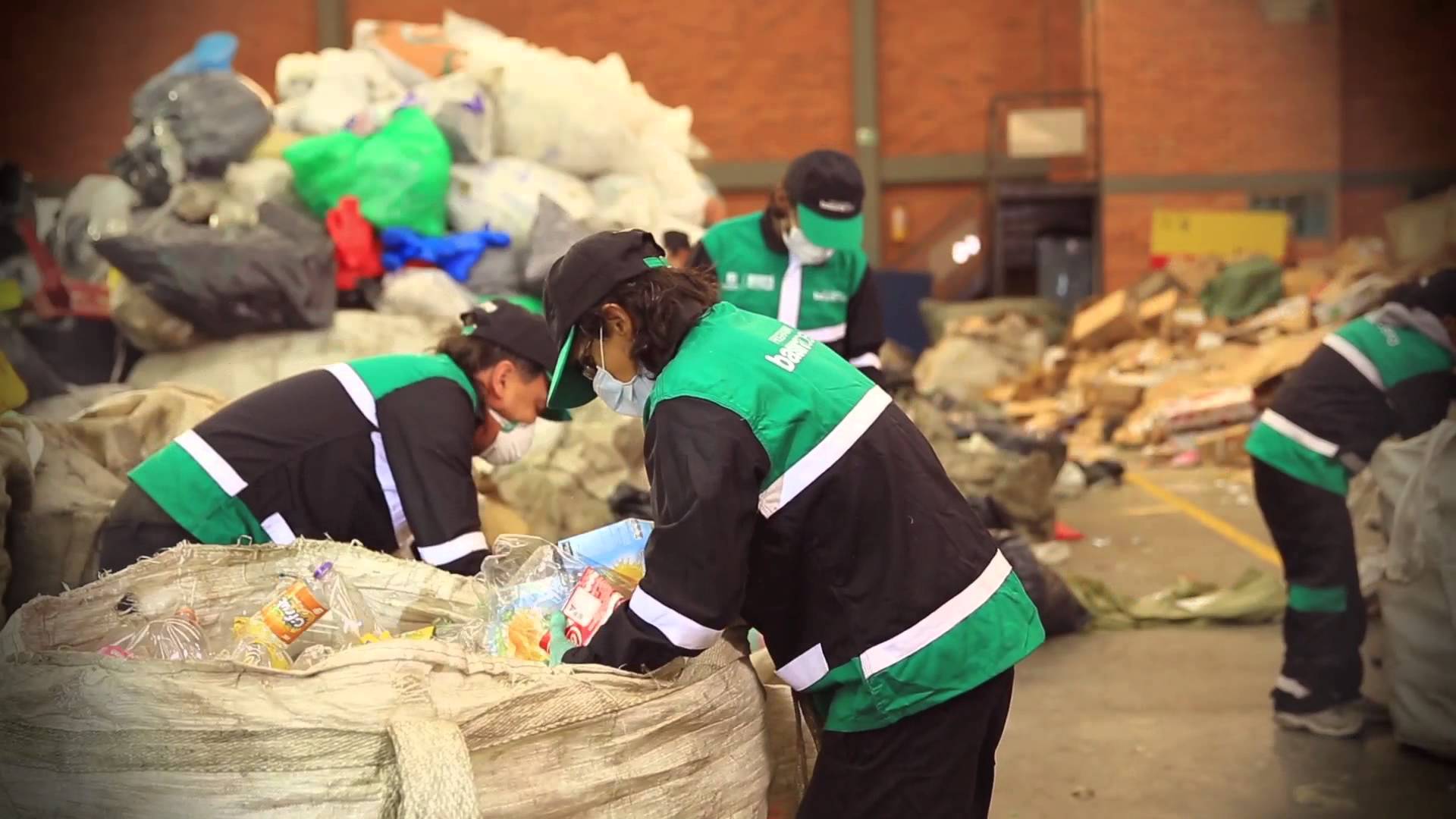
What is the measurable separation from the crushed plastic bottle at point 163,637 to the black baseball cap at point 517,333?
2.92 feet

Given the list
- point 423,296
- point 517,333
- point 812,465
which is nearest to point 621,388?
point 812,465

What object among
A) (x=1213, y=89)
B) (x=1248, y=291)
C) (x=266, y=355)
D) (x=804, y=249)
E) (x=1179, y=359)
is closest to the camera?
(x=804, y=249)

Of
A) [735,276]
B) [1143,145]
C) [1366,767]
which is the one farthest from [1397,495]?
[1143,145]

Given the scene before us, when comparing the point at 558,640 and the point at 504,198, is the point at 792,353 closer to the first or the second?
the point at 558,640

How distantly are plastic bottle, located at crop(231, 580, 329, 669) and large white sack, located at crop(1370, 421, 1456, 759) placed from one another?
2.77 m

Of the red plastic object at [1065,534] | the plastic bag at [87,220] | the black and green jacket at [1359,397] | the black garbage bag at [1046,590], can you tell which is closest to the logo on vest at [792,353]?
the black and green jacket at [1359,397]

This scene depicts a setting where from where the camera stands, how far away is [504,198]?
6.23 m

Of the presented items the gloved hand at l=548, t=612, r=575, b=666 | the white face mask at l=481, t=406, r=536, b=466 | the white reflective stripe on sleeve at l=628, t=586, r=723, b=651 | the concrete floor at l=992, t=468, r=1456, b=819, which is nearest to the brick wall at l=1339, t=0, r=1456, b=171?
the concrete floor at l=992, t=468, r=1456, b=819

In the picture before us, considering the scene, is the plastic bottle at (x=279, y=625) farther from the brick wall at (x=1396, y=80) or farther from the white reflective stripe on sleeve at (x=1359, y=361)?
the brick wall at (x=1396, y=80)

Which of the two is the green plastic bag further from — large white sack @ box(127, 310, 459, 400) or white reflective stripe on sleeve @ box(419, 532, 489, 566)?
white reflective stripe on sleeve @ box(419, 532, 489, 566)

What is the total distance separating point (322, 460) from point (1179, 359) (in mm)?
9476

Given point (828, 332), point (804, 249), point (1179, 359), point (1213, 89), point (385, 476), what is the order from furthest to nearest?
point (1213, 89) → point (1179, 359) → point (828, 332) → point (804, 249) → point (385, 476)

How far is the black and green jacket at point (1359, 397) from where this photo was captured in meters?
3.93

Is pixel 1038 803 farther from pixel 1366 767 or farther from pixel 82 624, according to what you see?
pixel 82 624
